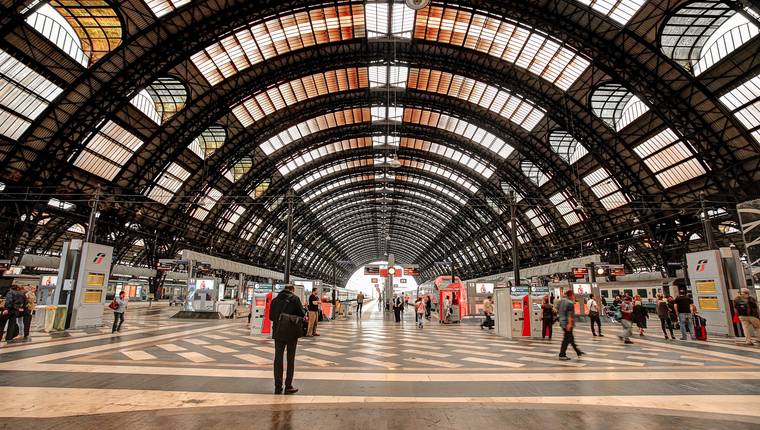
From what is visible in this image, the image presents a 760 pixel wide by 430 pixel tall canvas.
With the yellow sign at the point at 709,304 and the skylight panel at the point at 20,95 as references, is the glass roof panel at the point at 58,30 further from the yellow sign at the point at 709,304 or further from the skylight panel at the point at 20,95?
the yellow sign at the point at 709,304

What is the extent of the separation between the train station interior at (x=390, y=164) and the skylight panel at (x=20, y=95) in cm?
12

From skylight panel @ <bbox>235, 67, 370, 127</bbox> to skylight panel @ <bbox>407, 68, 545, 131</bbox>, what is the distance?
5193 millimetres

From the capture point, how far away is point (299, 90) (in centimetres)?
3281

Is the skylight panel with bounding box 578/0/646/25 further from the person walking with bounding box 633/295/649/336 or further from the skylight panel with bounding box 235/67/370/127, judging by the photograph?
the skylight panel with bounding box 235/67/370/127

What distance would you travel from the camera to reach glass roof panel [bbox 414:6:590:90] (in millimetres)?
25328

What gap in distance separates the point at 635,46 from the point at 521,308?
19.0m

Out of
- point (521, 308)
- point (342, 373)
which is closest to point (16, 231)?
point (342, 373)

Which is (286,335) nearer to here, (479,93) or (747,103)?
(747,103)

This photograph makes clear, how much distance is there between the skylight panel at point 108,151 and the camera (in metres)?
25.9

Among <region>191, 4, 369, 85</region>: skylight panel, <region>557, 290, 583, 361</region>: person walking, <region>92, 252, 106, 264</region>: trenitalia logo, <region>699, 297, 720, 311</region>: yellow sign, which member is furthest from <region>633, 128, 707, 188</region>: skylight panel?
<region>92, 252, 106, 264</region>: trenitalia logo

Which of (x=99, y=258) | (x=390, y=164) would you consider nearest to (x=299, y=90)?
(x=390, y=164)

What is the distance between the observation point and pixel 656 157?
27.5 metres

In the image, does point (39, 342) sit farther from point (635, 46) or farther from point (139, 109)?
point (635, 46)

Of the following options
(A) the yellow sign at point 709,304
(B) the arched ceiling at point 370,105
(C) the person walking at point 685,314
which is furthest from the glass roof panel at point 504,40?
(C) the person walking at point 685,314
